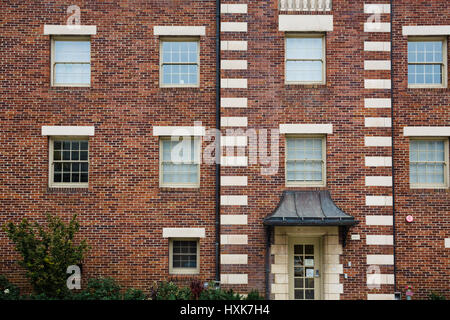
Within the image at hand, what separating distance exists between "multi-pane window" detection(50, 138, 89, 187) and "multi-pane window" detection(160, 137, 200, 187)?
Result: 7.96 feet

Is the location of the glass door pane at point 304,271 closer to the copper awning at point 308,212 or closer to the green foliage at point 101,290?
the copper awning at point 308,212

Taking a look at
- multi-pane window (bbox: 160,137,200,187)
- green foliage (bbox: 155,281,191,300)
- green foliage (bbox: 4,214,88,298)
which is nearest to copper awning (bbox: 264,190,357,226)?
multi-pane window (bbox: 160,137,200,187)

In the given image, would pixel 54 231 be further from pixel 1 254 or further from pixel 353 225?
pixel 353 225

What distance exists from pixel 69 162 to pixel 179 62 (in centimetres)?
461

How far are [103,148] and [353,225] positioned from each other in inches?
310

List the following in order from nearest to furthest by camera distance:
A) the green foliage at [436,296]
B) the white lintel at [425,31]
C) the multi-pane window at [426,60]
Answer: the green foliage at [436,296], the white lintel at [425,31], the multi-pane window at [426,60]

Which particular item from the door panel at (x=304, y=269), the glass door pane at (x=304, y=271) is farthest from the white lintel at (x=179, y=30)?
the glass door pane at (x=304, y=271)

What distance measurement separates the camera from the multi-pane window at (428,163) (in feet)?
42.7

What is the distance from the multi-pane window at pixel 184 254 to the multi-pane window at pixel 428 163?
6.99 m

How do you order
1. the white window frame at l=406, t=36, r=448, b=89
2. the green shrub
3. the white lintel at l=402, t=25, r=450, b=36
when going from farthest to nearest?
1. the white window frame at l=406, t=36, r=448, b=89
2. the white lintel at l=402, t=25, r=450, b=36
3. the green shrub

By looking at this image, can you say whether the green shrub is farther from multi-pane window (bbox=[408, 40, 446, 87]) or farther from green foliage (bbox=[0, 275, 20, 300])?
multi-pane window (bbox=[408, 40, 446, 87])

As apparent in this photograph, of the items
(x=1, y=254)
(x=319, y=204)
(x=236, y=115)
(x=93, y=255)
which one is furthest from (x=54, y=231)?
(x=319, y=204)

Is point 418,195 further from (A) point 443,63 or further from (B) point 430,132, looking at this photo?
(A) point 443,63

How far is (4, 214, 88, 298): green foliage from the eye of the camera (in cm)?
1141
